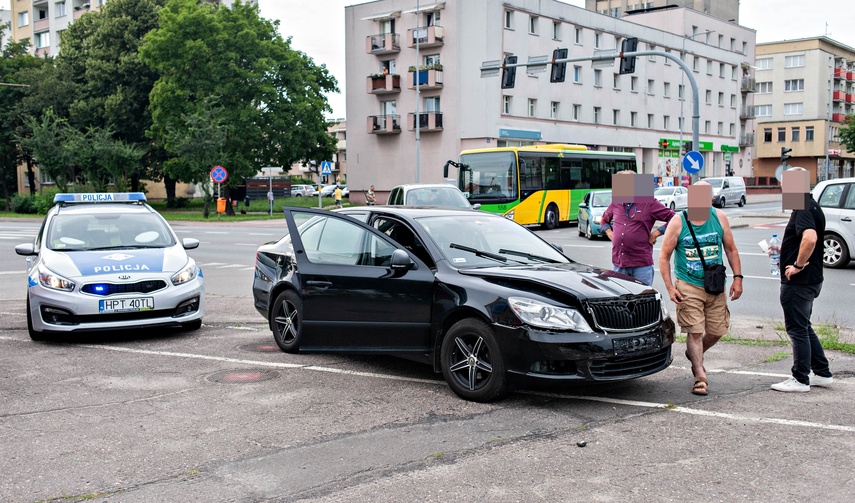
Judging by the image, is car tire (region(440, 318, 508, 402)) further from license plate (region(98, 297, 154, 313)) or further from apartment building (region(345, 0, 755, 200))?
apartment building (region(345, 0, 755, 200))

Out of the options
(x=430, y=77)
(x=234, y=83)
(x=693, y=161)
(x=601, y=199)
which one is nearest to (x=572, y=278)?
(x=693, y=161)

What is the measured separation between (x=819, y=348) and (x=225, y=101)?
45.7 meters

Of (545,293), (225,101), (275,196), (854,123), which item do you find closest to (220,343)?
(545,293)

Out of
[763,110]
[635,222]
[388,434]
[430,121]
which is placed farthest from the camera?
[763,110]

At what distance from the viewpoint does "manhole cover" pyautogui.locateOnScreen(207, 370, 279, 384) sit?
7258 mm

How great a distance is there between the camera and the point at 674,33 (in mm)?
69375

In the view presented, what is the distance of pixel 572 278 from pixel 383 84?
49160mm

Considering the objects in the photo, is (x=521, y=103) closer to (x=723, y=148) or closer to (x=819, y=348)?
(x=723, y=148)

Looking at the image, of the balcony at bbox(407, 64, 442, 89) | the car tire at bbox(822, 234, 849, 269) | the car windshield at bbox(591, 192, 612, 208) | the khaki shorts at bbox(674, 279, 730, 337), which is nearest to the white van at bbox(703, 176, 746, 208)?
the balcony at bbox(407, 64, 442, 89)

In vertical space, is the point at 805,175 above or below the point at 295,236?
above

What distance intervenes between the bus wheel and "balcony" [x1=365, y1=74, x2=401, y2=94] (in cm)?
2314

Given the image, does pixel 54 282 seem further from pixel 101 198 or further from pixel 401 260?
pixel 401 260

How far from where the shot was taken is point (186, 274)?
379 inches

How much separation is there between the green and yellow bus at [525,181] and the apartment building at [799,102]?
69766 mm
